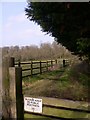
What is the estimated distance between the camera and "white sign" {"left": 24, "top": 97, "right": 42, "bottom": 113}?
3.25 meters

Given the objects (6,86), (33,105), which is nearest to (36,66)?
(33,105)

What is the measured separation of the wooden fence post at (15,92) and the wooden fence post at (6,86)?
0.17ft

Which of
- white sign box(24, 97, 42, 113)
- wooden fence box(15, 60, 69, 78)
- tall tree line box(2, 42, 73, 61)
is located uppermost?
tall tree line box(2, 42, 73, 61)

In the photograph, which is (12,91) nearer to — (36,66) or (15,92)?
(15,92)

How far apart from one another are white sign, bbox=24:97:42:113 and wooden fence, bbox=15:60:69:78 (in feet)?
28.8

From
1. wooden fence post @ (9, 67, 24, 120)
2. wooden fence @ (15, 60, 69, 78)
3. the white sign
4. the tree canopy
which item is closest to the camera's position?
wooden fence post @ (9, 67, 24, 120)

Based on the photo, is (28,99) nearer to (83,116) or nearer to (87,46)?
(83,116)

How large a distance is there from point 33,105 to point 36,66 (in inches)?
464

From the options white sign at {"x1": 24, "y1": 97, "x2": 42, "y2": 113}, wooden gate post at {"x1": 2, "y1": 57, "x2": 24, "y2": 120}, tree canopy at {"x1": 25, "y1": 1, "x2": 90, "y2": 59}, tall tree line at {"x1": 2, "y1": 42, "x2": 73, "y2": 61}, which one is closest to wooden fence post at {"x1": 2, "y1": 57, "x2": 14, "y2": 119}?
wooden gate post at {"x1": 2, "y1": 57, "x2": 24, "y2": 120}

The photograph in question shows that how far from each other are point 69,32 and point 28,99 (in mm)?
3581

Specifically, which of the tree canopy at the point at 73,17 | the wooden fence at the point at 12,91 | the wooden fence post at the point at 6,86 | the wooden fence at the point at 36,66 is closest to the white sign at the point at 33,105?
the wooden fence at the point at 12,91

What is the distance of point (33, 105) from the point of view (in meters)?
3.30

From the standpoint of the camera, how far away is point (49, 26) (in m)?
7.69

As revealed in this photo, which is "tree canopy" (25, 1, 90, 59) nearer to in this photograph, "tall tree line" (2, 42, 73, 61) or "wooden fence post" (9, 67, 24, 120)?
"wooden fence post" (9, 67, 24, 120)
